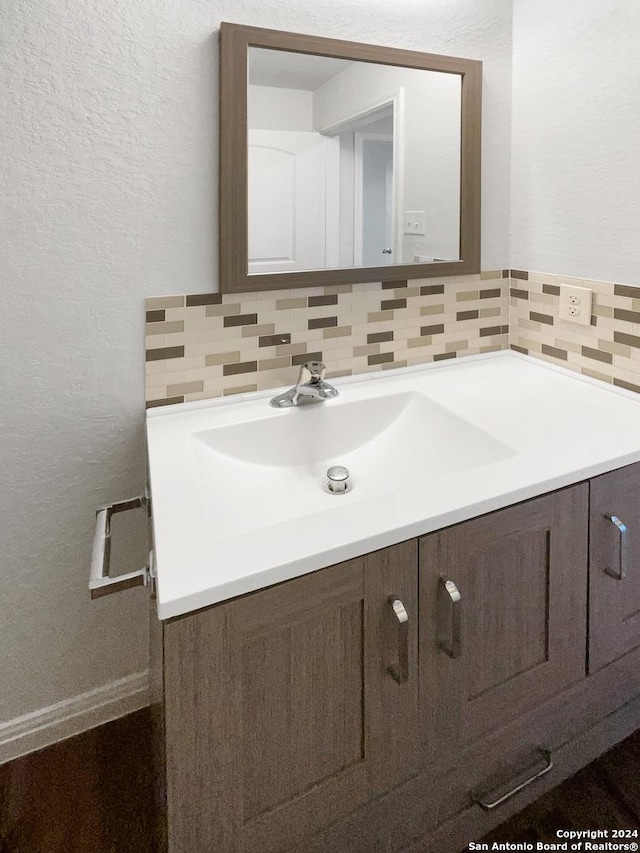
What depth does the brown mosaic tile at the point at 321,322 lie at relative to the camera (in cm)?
144

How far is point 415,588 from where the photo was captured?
921 mm

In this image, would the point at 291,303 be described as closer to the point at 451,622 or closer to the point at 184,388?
the point at 184,388

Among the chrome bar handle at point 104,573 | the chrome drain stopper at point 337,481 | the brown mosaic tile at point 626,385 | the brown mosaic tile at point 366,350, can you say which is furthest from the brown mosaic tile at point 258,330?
the brown mosaic tile at point 626,385

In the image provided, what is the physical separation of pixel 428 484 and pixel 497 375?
69cm

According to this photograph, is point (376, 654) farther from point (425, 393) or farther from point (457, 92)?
point (457, 92)

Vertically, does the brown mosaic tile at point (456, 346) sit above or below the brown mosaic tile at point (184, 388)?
above

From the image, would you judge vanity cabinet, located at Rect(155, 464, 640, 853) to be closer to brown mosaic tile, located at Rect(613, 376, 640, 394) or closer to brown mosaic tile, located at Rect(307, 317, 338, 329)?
brown mosaic tile, located at Rect(613, 376, 640, 394)

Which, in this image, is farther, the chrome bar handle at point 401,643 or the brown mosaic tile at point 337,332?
the brown mosaic tile at point 337,332

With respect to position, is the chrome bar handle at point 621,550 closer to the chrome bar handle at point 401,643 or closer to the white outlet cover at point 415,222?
the chrome bar handle at point 401,643

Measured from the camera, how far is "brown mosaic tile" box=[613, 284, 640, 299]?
1336 millimetres

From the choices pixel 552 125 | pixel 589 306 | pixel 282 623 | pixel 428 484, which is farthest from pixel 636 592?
pixel 552 125

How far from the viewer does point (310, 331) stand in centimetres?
145

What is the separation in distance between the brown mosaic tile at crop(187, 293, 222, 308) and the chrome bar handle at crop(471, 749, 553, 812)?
113 centimetres

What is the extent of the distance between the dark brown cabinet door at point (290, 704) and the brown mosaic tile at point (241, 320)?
71 cm
